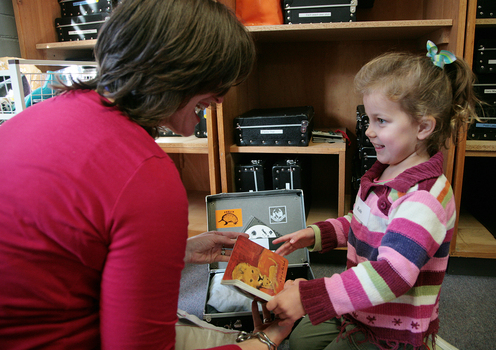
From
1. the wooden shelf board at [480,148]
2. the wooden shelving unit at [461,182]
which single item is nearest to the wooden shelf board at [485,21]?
the wooden shelving unit at [461,182]

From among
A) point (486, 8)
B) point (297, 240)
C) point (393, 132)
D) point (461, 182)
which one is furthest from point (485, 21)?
point (297, 240)

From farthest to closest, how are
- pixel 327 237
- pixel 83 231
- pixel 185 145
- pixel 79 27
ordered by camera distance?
pixel 79 27, pixel 185 145, pixel 327 237, pixel 83 231

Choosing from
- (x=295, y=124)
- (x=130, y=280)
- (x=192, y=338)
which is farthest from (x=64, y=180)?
(x=295, y=124)

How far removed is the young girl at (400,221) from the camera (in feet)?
2.29

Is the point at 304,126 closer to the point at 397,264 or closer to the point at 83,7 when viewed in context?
the point at 397,264

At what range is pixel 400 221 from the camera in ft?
2.38

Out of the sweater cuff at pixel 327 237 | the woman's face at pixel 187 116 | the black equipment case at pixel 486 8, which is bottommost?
the sweater cuff at pixel 327 237

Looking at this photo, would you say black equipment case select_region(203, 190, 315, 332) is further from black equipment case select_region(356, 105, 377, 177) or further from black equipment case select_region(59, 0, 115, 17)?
black equipment case select_region(59, 0, 115, 17)

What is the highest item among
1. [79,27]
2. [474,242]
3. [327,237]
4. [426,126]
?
[79,27]

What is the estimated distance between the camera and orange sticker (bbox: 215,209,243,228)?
145 cm

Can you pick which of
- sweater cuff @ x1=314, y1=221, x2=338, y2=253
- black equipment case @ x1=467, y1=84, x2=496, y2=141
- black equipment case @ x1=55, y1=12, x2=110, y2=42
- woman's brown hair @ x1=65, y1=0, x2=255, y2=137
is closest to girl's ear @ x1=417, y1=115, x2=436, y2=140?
sweater cuff @ x1=314, y1=221, x2=338, y2=253

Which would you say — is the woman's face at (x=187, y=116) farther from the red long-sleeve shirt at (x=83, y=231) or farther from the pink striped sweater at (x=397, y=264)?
the pink striped sweater at (x=397, y=264)

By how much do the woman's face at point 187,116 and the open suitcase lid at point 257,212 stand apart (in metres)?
0.76

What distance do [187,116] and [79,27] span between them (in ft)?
4.75
